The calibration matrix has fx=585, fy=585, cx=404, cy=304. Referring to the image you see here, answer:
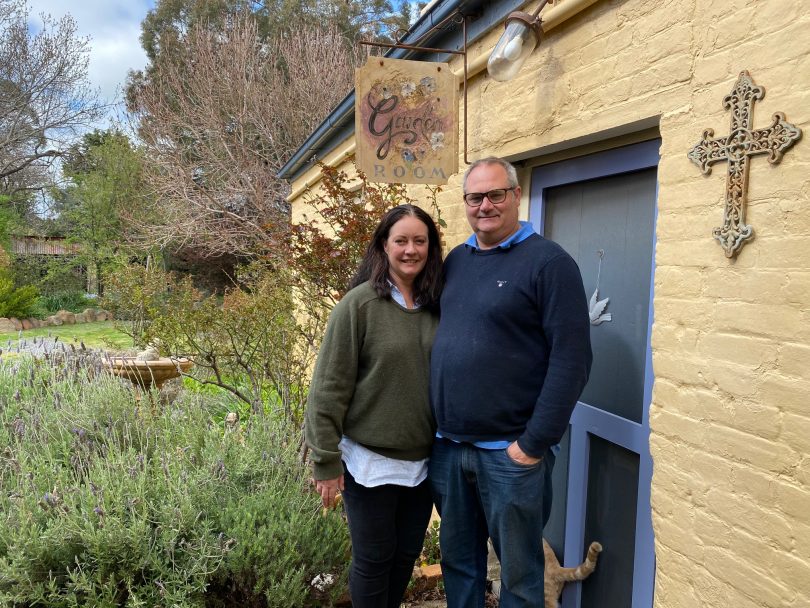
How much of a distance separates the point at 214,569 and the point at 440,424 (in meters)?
1.27

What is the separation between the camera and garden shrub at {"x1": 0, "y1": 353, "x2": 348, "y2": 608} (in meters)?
2.57

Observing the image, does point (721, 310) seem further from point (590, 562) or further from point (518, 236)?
point (590, 562)

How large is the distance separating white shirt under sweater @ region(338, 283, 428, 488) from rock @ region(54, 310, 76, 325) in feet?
63.5

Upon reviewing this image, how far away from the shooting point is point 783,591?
5.73 feet

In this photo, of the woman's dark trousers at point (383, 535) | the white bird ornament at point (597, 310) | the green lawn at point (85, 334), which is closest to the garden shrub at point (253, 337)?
the woman's dark trousers at point (383, 535)

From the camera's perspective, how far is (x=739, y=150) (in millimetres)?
1868

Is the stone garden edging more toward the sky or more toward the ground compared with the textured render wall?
more toward the ground

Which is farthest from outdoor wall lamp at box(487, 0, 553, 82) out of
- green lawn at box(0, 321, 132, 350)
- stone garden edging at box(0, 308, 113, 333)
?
stone garden edging at box(0, 308, 113, 333)

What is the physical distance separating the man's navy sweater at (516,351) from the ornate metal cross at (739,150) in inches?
19.8

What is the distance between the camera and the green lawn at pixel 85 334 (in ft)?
46.3

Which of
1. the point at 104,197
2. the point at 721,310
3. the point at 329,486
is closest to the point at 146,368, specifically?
the point at 329,486

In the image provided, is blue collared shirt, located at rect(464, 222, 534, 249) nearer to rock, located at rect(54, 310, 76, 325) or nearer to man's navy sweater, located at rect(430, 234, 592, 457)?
man's navy sweater, located at rect(430, 234, 592, 457)

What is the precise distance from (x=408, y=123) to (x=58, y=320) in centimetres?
1851

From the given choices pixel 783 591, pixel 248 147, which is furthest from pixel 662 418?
pixel 248 147
